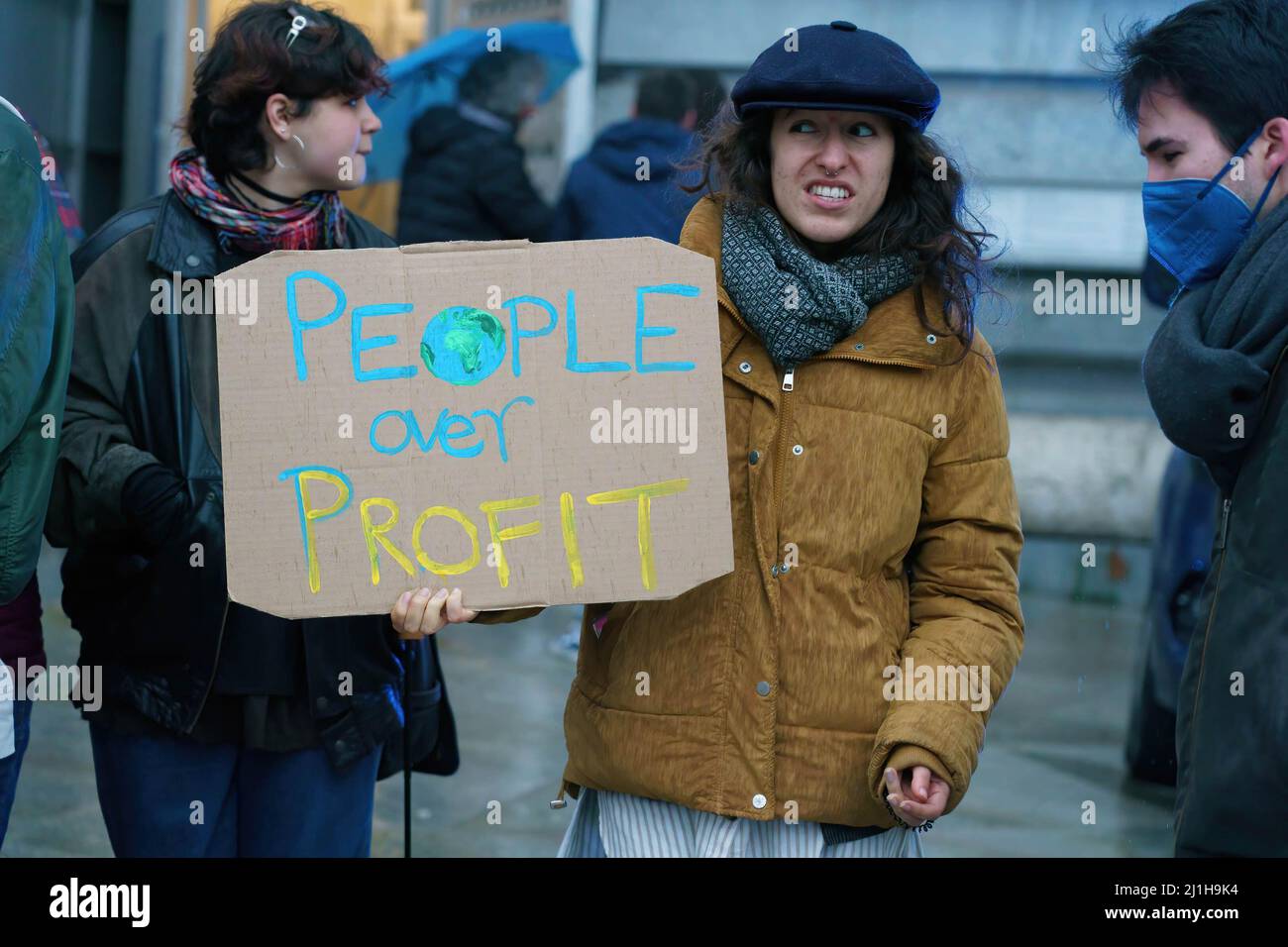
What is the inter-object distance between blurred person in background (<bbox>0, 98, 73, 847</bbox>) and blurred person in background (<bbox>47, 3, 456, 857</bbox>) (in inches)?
11.2

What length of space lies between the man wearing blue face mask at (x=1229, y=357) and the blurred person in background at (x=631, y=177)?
152 inches

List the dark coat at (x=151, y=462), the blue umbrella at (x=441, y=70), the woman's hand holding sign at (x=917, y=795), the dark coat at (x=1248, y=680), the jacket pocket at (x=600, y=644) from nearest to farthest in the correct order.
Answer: the dark coat at (x=1248, y=680)
the woman's hand holding sign at (x=917, y=795)
the jacket pocket at (x=600, y=644)
the dark coat at (x=151, y=462)
the blue umbrella at (x=441, y=70)

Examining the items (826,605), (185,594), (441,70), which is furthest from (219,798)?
(441,70)

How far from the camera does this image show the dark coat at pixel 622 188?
6562 millimetres

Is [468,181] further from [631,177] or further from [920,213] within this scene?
[920,213]

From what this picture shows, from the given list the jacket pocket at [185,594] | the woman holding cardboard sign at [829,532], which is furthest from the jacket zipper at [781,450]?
the jacket pocket at [185,594]

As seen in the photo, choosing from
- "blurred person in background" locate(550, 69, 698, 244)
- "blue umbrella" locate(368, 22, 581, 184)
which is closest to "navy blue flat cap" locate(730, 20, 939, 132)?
"blurred person in background" locate(550, 69, 698, 244)

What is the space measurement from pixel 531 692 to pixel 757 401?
4309mm

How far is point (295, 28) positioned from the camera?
3211mm

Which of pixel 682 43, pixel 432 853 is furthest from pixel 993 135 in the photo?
pixel 432 853

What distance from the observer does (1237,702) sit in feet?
7.75

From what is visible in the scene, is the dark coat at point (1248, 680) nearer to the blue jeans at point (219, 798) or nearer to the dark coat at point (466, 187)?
the blue jeans at point (219, 798)

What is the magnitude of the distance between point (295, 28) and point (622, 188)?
3481mm

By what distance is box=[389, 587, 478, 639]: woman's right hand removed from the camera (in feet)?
8.13
